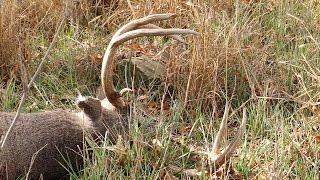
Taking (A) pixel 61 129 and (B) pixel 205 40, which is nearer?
(A) pixel 61 129

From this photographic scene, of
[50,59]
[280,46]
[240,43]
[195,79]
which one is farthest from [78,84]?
[280,46]

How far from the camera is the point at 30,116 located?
4039mm

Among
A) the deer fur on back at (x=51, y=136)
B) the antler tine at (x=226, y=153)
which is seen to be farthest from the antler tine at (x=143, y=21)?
the antler tine at (x=226, y=153)

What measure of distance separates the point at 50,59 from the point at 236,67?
157cm

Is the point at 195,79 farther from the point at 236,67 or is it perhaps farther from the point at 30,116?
the point at 30,116

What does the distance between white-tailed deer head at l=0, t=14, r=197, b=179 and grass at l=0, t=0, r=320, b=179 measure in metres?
0.13

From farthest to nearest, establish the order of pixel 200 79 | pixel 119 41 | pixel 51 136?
1. pixel 200 79
2. pixel 119 41
3. pixel 51 136

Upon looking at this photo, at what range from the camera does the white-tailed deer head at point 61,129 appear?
3.76 meters

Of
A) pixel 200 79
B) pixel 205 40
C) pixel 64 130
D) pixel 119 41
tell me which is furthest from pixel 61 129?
pixel 205 40

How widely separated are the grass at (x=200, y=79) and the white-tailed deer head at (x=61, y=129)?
5.1 inches

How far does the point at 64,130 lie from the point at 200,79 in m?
1.57

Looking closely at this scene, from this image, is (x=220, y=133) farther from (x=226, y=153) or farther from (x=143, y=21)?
(x=143, y=21)

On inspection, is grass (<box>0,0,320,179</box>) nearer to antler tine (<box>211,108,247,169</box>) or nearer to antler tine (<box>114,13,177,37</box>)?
antler tine (<box>211,108,247,169</box>)

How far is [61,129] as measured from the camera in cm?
394
